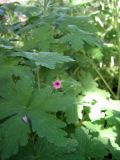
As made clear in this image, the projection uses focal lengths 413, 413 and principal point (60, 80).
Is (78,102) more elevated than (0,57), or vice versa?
(0,57)

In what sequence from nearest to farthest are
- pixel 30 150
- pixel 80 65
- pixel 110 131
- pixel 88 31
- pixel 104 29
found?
pixel 30 150 → pixel 110 131 → pixel 88 31 → pixel 80 65 → pixel 104 29

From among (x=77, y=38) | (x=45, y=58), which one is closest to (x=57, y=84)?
(x=77, y=38)

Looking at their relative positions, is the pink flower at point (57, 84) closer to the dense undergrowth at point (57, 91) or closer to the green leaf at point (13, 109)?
the dense undergrowth at point (57, 91)

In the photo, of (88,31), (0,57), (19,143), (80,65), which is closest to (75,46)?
(88,31)

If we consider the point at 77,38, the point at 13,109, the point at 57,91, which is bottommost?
the point at 57,91

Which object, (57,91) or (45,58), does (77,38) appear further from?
(45,58)

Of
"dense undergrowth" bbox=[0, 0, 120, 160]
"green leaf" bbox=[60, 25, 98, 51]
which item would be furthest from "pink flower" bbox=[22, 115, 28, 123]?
"green leaf" bbox=[60, 25, 98, 51]

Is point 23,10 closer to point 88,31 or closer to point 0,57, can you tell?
point 88,31

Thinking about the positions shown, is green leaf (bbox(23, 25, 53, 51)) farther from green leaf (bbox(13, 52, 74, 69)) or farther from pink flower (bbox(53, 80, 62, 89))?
green leaf (bbox(13, 52, 74, 69))

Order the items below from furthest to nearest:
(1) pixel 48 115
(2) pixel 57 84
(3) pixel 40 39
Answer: (2) pixel 57 84 → (3) pixel 40 39 → (1) pixel 48 115

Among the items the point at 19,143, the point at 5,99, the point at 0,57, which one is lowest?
the point at 19,143
